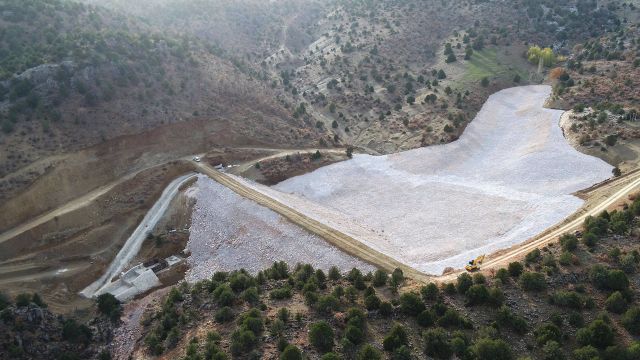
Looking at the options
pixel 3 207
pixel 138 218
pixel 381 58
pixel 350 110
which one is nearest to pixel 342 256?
pixel 138 218

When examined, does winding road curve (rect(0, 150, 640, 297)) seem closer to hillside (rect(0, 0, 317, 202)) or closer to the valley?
the valley

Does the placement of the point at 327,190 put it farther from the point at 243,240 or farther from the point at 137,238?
the point at 137,238

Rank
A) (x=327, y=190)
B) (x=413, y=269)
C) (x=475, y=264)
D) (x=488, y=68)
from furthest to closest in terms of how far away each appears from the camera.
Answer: (x=488, y=68) < (x=327, y=190) < (x=413, y=269) < (x=475, y=264)

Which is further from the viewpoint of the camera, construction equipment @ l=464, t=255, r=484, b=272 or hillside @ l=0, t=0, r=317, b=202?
hillside @ l=0, t=0, r=317, b=202

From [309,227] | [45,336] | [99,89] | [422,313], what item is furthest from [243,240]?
[99,89]

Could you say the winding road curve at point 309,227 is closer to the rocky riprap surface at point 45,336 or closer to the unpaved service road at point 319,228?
the unpaved service road at point 319,228

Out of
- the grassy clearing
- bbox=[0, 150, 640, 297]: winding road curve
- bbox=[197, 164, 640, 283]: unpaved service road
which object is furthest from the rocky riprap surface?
the grassy clearing
